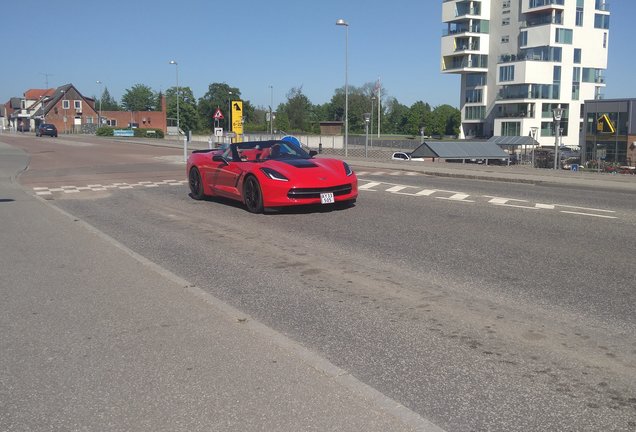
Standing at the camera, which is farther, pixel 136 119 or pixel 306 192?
pixel 136 119

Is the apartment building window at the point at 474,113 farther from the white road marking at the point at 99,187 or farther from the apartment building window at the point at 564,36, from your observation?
the white road marking at the point at 99,187

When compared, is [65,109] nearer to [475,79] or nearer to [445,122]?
[445,122]

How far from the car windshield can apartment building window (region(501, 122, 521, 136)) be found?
67666mm

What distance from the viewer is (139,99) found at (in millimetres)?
166875

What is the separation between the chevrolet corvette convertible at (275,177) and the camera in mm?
10984

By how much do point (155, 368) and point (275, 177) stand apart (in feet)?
23.2

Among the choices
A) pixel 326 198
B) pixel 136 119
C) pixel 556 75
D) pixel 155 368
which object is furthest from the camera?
pixel 136 119

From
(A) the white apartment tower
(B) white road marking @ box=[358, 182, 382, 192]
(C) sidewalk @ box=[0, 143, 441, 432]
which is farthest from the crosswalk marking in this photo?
(A) the white apartment tower

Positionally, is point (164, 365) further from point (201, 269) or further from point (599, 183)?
point (599, 183)

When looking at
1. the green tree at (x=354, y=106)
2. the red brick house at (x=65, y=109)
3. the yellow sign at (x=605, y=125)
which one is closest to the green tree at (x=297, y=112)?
the green tree at (x=354, y=106)

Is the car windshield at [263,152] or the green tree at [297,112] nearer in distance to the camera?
the car windshield at [263,152]

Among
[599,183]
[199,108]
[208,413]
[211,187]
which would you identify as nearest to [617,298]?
[208,413]

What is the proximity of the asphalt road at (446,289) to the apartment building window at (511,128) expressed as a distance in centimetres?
6573

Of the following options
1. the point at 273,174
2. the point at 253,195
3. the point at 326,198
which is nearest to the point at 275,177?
the point at 273,174
